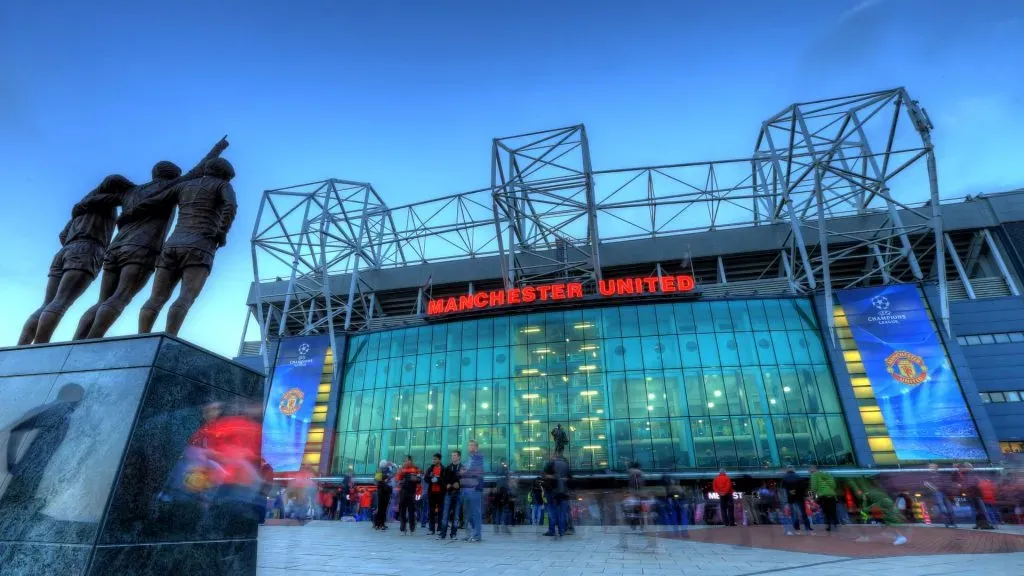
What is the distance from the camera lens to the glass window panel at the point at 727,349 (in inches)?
1030

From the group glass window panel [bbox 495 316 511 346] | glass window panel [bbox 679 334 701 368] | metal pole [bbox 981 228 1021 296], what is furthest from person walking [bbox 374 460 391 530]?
metal pole [bbox 981 228 1021 296]

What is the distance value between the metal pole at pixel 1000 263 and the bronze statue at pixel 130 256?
40239 mm

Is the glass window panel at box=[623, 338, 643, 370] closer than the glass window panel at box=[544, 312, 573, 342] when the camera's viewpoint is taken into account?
Yes

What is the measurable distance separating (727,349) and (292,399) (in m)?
27.0

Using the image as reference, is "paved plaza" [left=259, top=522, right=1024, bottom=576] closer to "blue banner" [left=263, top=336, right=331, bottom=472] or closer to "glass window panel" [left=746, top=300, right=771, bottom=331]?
"glass window panel" [left=746, top=300, right=771, bottom=331]

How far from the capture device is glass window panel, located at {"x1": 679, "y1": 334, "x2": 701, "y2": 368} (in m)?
26.4

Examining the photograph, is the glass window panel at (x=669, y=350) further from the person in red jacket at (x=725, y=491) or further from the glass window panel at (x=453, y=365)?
the glass window panel at (x=453, y=365)

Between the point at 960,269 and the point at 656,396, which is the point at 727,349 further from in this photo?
the point at 960,269

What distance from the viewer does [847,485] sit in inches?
868

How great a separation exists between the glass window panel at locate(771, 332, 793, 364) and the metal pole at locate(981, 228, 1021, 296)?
14348 mm

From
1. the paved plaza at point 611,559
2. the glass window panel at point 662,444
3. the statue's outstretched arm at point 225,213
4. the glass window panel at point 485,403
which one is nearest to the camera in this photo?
the paved plaza at point 611,559

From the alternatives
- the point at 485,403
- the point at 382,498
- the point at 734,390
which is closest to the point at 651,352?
the point at 734,390

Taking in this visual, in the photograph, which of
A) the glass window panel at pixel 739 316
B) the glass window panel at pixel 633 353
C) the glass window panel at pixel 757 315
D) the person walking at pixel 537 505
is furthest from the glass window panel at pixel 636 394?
the person walking at pixel 537 505

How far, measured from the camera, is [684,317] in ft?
91.0
